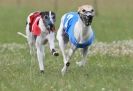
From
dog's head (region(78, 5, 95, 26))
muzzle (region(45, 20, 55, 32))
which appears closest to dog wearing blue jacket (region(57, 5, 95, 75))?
dog's head (region(78, 5, 95, 26))

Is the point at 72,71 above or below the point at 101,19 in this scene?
above

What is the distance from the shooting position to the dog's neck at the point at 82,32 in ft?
46.0

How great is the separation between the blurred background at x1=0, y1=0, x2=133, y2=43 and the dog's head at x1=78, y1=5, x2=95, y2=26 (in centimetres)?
1351

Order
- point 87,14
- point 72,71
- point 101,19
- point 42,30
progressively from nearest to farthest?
point 87,14
point 42,30
point 72,71
point 101,19

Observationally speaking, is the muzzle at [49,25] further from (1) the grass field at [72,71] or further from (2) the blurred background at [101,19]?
(2) the blurred background at [101,19]

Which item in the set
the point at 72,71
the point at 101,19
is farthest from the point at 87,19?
the point at 101,19

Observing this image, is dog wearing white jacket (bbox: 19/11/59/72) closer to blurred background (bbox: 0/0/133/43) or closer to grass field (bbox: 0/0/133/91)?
grass field (bbox: 0/0/133/91)

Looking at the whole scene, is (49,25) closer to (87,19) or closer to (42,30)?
(42,30)

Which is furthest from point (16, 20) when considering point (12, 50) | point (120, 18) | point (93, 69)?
point (93, 69)

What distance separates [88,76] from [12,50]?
696 cm

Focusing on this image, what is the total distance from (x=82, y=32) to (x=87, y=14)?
72 centimetres

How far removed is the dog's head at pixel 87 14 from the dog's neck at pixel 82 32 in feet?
0.90

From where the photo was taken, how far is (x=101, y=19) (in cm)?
4294

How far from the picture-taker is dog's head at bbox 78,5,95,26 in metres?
13.4
